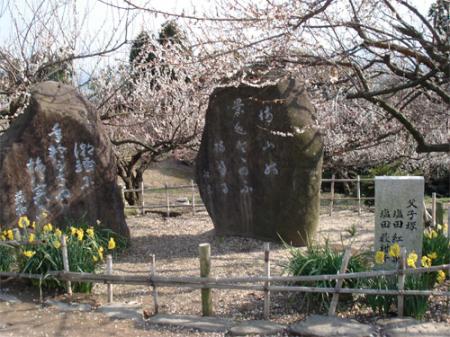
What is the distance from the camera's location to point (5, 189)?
292 inches

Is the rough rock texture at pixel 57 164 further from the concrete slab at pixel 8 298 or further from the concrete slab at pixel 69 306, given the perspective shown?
the concrete slab at pixel 69 306

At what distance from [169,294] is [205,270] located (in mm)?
939

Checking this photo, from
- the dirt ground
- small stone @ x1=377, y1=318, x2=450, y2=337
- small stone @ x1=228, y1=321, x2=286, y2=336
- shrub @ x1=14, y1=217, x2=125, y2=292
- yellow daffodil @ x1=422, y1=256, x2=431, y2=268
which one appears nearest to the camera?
small stone @ x1=377, y1=318, x2=450, y2=337

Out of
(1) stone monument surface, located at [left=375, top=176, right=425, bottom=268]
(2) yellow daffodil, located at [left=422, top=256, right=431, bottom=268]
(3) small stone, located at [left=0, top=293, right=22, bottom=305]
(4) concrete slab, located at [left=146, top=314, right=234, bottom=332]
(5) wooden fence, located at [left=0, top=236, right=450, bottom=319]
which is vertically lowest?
(4) concrete slab, located at [left=146, top=314, right=234, bottom=332]

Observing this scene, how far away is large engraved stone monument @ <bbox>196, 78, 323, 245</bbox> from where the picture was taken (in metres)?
7.76

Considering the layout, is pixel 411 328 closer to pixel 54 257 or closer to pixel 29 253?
pixel 54 257

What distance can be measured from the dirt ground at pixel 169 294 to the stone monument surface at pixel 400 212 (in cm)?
54

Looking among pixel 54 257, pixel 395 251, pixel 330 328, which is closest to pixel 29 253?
pixel 54 257

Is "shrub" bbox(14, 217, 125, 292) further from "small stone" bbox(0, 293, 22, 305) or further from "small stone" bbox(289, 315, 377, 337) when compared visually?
"small stone" bbox(289, 315, 377, 337)

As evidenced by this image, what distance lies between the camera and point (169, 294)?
5945 mm

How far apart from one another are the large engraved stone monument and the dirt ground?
0.38m

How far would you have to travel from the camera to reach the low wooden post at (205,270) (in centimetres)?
514

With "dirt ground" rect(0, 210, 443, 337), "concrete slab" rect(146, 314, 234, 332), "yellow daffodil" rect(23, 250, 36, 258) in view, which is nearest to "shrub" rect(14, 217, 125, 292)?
"yellow daffodil" rect(23, 250, 36, 258)

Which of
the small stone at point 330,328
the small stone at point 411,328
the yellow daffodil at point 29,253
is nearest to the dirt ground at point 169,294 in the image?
the small stone at point 330,328
